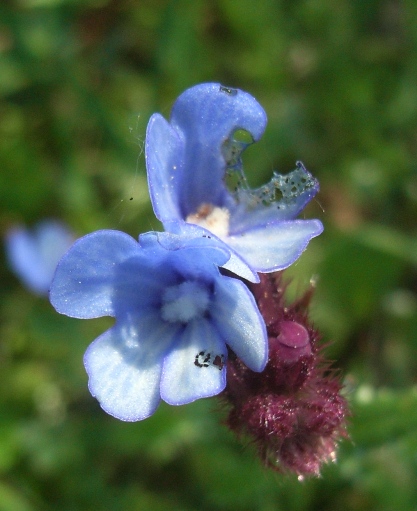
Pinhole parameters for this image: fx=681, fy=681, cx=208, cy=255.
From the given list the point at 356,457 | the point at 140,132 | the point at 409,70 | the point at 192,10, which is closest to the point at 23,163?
the point at 140,132

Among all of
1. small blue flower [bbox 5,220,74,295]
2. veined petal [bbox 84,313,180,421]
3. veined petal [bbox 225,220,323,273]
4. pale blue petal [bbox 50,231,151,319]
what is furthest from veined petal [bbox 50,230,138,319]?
small blue flower [bbox 5,220,74,295]

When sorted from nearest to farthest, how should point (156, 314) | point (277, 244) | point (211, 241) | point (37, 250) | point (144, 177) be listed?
1. point (211, 241)
2. point (277, 244)
3. point (156, 314)
4. point (144, 177)
5. point (37, 250)

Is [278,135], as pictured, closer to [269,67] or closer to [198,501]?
[269,67]

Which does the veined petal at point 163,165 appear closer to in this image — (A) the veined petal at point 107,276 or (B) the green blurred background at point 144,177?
(A) the veined petal at point 107,276

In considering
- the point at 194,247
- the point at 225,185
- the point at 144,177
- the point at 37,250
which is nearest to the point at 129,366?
the point at 194,247

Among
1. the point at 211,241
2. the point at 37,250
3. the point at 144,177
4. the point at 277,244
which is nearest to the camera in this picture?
the point at 211,241

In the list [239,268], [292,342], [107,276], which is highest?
[239,268]

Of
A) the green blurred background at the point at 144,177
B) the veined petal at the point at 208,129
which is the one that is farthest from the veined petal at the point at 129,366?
the green blurred background at the point at 144,177

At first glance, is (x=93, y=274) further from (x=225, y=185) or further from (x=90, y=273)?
(x=225, y=185)

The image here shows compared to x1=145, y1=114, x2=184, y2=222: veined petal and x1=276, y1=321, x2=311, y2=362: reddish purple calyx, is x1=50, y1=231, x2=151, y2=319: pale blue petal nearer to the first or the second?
x1=145, y1=114, x2=184, y2=222: veined petal
